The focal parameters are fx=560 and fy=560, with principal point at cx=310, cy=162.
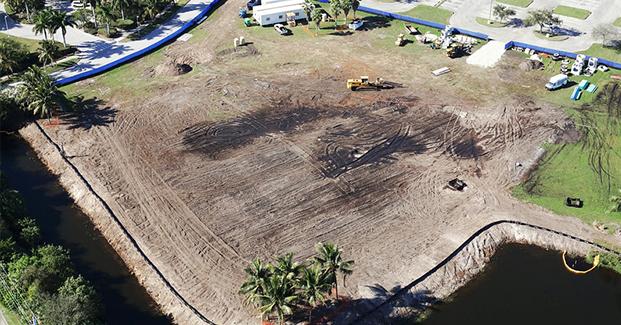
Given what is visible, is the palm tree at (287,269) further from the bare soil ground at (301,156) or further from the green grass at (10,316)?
the green grass at (10,316)

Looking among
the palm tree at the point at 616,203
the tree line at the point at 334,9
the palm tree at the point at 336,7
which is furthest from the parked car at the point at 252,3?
the palm tree at the point at 616,203

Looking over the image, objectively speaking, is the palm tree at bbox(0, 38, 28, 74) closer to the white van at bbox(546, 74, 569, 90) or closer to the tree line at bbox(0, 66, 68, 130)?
the tree line at bbox(0, 66, 68, 130)

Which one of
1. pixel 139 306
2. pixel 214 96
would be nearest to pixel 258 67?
pixel 214 96

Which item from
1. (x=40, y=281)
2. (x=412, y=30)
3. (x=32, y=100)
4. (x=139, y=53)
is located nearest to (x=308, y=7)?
(x=412, y=30)

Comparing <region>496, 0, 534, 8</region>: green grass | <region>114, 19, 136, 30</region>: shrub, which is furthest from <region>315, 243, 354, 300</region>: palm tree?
<region>496, 0, 534, 8</region>: green grass

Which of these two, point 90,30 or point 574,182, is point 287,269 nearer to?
point 574,182

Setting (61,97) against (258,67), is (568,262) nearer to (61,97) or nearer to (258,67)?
(258,67)

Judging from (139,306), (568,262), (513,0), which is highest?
(513,0)
